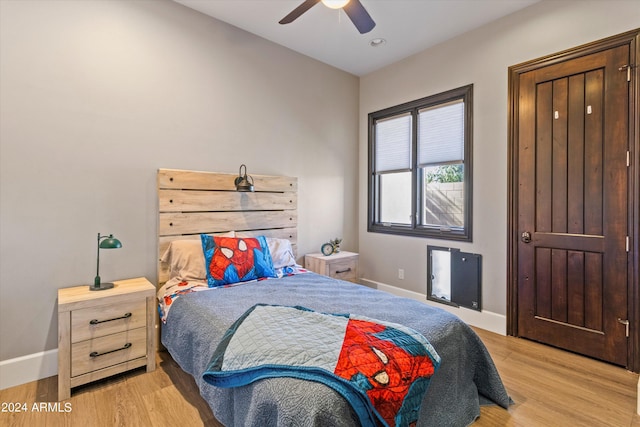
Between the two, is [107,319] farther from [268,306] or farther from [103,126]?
[103,126]

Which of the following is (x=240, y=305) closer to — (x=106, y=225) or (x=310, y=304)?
(x=310, y=304)

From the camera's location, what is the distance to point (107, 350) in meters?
2.14

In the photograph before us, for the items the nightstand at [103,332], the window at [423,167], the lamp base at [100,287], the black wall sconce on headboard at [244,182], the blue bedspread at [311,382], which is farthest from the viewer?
the window at [423,167]

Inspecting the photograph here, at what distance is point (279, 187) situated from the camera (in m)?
3.44

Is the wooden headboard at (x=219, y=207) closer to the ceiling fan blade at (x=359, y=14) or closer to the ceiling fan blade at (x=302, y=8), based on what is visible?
the ceiling fan blade at (x=302, y=8)

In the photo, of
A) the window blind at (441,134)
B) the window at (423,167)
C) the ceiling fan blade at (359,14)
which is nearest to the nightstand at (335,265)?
the window at (423,167)

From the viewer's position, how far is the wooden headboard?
8.82 ft

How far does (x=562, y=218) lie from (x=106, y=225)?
3679mm

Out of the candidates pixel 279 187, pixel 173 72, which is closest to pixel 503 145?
pixel 279 187

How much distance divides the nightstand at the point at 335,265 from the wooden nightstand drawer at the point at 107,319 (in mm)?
1779

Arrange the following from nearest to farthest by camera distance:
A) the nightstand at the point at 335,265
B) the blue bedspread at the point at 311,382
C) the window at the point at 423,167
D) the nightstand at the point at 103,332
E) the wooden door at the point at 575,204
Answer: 1. the blue bedspread at the point at 311,382
2. the nightstand at the point at 103,332
3. the wooden door at the point at 575,204
4. the window at the point at 423,167
5. the nightstand at the point at 335,265

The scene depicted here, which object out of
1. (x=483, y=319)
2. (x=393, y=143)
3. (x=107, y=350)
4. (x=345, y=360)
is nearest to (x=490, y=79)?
(x=393, y=143)

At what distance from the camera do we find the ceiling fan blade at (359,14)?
6.89 ft

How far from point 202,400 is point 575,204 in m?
3.13
